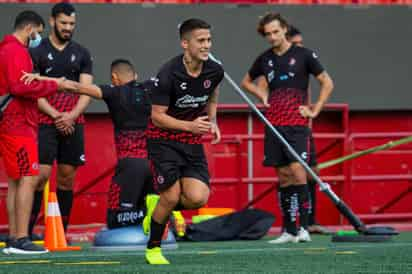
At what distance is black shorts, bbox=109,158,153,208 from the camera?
11758 mm

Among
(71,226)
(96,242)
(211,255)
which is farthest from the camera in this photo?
(71,226)

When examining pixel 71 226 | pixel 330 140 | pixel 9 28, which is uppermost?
pixel 9 28

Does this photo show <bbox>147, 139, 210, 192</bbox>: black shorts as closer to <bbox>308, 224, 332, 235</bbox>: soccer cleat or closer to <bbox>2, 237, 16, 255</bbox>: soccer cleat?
<bbox>2, 237, 16, 255</bbox>: soccer cleat

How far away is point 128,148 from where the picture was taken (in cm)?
Answer: 1189

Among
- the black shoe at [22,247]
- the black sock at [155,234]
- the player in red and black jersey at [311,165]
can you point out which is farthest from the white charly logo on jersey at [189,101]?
the player in red and black jersey at [311,165]

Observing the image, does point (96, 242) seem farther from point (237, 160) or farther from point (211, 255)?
point (237, 160)

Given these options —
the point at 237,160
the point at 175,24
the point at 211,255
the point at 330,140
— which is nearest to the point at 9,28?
the point at 175,24

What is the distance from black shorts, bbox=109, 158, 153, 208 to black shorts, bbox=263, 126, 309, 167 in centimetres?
116

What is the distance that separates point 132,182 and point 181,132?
2.51m

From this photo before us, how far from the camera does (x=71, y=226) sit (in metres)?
14.3

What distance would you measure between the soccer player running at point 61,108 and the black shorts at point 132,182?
1.31 ft

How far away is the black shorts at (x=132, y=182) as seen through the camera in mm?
11758

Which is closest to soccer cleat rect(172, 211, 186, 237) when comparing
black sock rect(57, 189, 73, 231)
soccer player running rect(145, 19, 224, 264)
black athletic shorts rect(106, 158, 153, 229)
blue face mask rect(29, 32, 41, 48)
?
black athletic shorts rect(106, 158, 153, 229)

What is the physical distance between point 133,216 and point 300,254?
2163 millimetres
